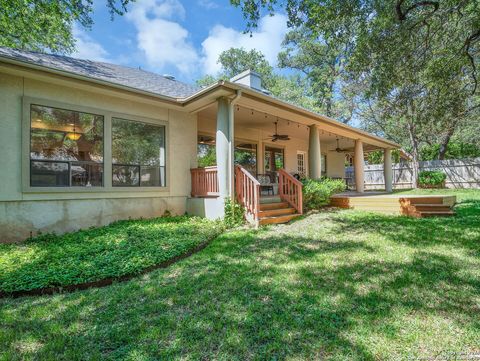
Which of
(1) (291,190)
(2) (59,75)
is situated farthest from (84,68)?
(1) (291,190)

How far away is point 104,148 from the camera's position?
681 cm

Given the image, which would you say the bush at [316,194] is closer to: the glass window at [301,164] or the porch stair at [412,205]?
the porch stair at [412,205]

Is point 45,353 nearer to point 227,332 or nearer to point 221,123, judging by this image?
point 227,332

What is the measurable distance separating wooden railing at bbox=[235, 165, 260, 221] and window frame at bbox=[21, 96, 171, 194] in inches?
85.6

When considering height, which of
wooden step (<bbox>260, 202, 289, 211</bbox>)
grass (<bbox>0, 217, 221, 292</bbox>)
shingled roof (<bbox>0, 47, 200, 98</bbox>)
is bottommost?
grass (<bbox>0, 217, 221, 292</bbox>)

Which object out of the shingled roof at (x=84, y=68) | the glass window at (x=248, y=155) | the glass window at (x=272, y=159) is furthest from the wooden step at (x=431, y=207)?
the shingled roof at (x=84, y=68)

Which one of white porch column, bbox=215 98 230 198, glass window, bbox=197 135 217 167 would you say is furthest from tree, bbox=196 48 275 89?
white porch column, bbox=215 98 230 198

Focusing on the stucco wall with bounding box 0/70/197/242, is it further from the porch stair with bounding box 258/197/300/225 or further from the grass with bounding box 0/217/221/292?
the porch stair with bounding box 258/197/300/225

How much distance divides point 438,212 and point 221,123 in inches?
247

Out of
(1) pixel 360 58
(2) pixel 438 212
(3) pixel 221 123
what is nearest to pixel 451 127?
(2) pixel 438 212

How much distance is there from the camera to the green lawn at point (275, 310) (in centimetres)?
218

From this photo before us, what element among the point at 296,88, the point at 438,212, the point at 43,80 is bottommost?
the point at 438,212

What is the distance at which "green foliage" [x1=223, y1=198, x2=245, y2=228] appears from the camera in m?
6.66

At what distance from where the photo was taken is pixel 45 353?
2.20m
